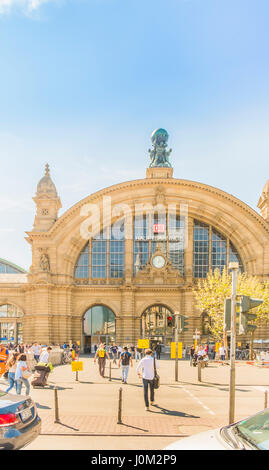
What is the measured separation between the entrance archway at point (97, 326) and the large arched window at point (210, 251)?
982 centimetres

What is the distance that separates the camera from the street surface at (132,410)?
36.9 ft

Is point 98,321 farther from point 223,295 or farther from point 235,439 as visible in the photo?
point 235,439

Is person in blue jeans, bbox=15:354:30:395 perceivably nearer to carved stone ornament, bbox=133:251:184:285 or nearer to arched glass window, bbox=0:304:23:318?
carved stone ornament, bbox=133:251:184:285

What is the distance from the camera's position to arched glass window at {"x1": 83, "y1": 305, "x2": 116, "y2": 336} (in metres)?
49.1

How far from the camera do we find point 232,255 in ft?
162

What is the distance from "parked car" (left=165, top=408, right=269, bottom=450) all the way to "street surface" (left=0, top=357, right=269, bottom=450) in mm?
4302

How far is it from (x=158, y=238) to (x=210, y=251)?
545 centimetres

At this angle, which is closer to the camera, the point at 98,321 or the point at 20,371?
the point at 20,371

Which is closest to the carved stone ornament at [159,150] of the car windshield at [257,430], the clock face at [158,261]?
the clock face at [158,261]

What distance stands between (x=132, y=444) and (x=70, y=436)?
165 cm

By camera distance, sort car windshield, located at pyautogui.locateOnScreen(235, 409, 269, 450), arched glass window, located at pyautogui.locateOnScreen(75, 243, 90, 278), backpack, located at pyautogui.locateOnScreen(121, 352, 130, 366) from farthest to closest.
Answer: arched glass window, located at pyautogui.locateOnScreen(75, 243, 90, 278) < backpack, located at pyautogui.locateOnScreen(121, 352, 130, 366) < car windshield, located at pyautogui.locateOnScreen(235, 409, 269, 450)

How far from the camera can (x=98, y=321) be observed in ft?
162

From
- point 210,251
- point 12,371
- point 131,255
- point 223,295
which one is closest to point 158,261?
point 131,255

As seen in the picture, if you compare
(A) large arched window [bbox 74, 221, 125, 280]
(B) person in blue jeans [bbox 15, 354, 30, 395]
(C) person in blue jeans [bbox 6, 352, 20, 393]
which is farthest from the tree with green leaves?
(B) person in blue jeans [bbox 15, 354, 30, 395]
